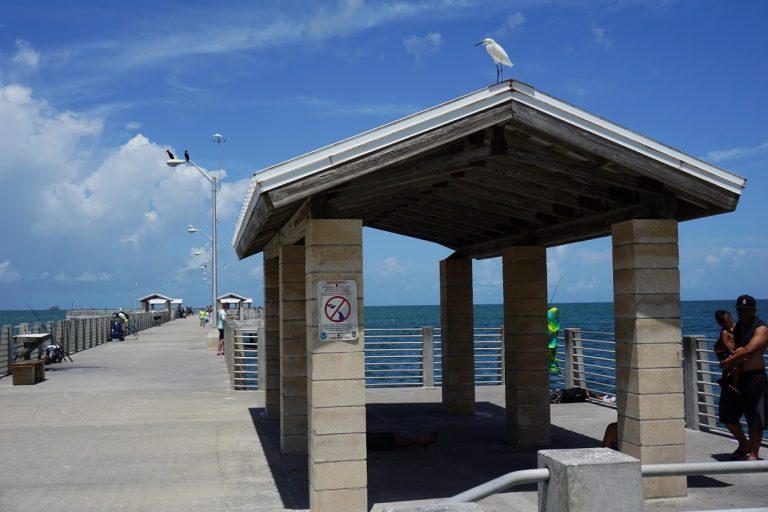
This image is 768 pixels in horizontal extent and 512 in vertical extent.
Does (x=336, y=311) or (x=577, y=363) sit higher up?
(x=336, y=311)

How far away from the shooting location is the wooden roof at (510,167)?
7.46 m

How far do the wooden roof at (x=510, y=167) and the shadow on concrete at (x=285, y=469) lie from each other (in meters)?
2.93

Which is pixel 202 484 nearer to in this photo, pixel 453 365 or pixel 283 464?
pixel 283 464

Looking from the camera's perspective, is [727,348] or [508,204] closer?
[727,348]

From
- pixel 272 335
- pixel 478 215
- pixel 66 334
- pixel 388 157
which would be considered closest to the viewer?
pixel 388 157

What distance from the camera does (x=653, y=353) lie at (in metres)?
8.31

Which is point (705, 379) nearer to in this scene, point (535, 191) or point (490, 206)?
point (490, 206)

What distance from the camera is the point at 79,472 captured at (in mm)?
9969

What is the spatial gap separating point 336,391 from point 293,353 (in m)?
3.52

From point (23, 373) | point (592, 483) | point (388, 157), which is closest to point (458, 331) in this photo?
point (388, 157)

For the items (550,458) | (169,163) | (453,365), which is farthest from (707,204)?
(169,163)

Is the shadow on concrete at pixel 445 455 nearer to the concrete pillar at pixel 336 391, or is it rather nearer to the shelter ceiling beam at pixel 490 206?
the concrete pillar at pixel 336 391

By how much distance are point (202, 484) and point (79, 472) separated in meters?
1.84

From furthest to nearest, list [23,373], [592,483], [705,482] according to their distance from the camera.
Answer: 1. [23,373]
2. [705,482]
3. [592,483]
